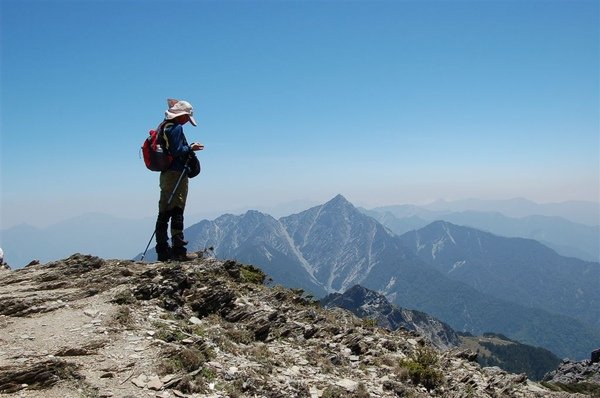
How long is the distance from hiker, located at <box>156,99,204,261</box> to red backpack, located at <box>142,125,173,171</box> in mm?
193

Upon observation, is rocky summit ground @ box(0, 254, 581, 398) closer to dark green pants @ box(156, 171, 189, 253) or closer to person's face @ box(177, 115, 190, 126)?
dark green pants @ box(156, 171, 189, 253)

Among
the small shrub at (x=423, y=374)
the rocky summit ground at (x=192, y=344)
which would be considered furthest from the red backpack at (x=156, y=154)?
the small shrub at (x=423, y=374)

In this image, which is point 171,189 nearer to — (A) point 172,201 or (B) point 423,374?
(A) point 172,201

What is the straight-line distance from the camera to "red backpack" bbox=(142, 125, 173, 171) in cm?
1625

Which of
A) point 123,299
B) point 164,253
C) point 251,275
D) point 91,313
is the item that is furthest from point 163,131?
point 251,275

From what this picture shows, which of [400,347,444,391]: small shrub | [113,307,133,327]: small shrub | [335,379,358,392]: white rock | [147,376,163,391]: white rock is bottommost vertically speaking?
[400,347,444,391]: small shrub

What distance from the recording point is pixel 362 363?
543 inches

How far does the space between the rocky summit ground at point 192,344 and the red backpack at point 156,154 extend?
3952 millimetres

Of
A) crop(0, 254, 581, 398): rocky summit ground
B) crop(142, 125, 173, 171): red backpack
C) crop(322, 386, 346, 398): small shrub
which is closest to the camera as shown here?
crop(0, 254, 581, 398): rocky summit ground

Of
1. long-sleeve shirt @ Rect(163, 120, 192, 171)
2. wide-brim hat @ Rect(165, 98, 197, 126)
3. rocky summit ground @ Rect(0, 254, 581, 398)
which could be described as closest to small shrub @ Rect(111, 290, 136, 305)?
rocky summit ground @ Rect(0, 254, 581, 398)

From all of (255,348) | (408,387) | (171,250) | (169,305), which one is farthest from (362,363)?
(171,250)

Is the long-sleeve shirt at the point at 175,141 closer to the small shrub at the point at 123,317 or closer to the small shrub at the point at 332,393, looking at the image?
the small shrub at the point at 123,317

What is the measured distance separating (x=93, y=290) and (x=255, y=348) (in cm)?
608

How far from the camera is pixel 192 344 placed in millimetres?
11562
